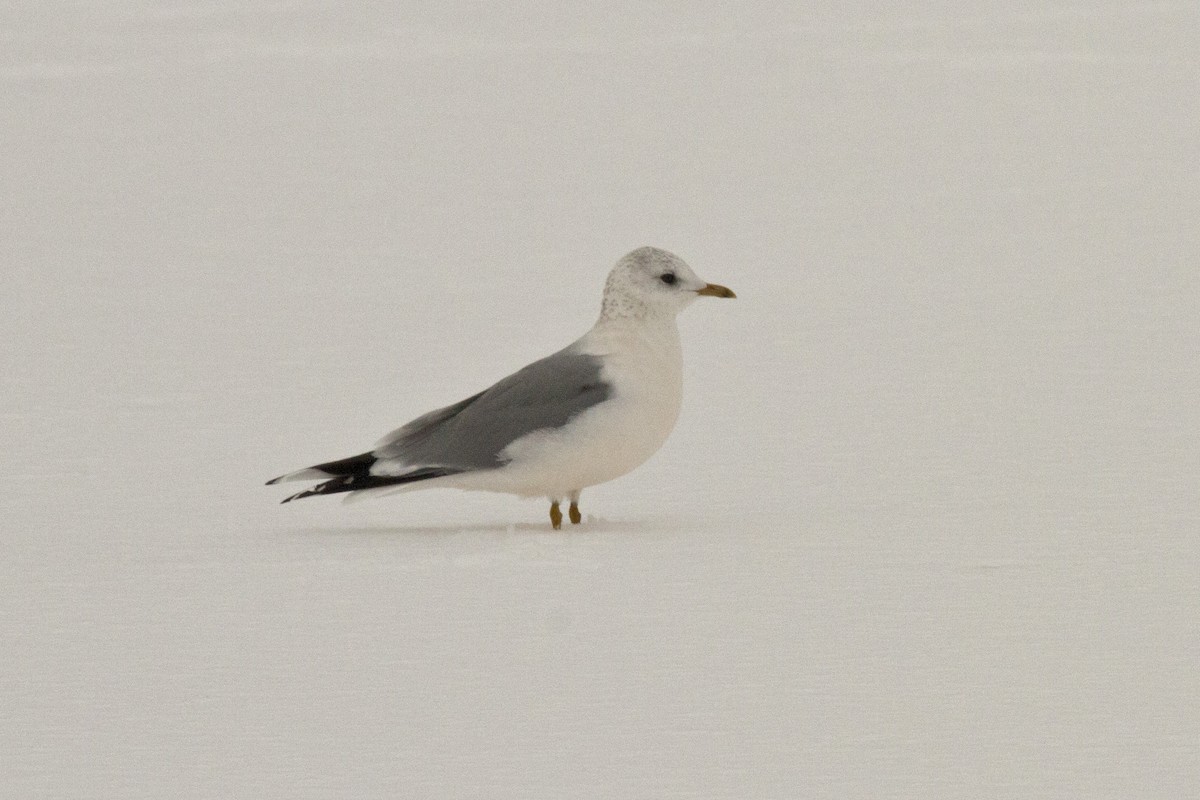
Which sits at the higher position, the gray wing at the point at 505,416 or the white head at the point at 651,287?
the white head at the point at 651,287

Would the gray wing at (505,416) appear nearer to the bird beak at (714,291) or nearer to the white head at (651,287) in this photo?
the white head at (651,287)

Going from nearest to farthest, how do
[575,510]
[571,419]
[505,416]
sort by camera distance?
[571,419]
[505,416]
[575,510]

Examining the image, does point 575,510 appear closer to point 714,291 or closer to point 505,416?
point 505,416

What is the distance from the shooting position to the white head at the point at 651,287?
9273 millimetres

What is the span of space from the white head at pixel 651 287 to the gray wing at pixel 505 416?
0.95ft

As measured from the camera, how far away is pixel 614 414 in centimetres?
891

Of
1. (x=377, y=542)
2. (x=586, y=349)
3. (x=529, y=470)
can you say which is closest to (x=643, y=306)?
(x=586, y=349)

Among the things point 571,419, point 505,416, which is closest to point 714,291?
point 571,419

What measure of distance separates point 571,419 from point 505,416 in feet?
1.00

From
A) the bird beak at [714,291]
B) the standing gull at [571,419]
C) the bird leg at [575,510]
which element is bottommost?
the bird leg at [575,510]

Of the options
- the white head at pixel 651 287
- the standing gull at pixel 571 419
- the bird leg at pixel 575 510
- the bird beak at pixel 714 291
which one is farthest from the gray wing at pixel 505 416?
the bird beak at pixel 714 291

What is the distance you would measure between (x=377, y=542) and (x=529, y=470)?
26.5 inches

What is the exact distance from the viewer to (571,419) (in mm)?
8930

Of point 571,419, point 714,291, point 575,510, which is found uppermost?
point 714,291
